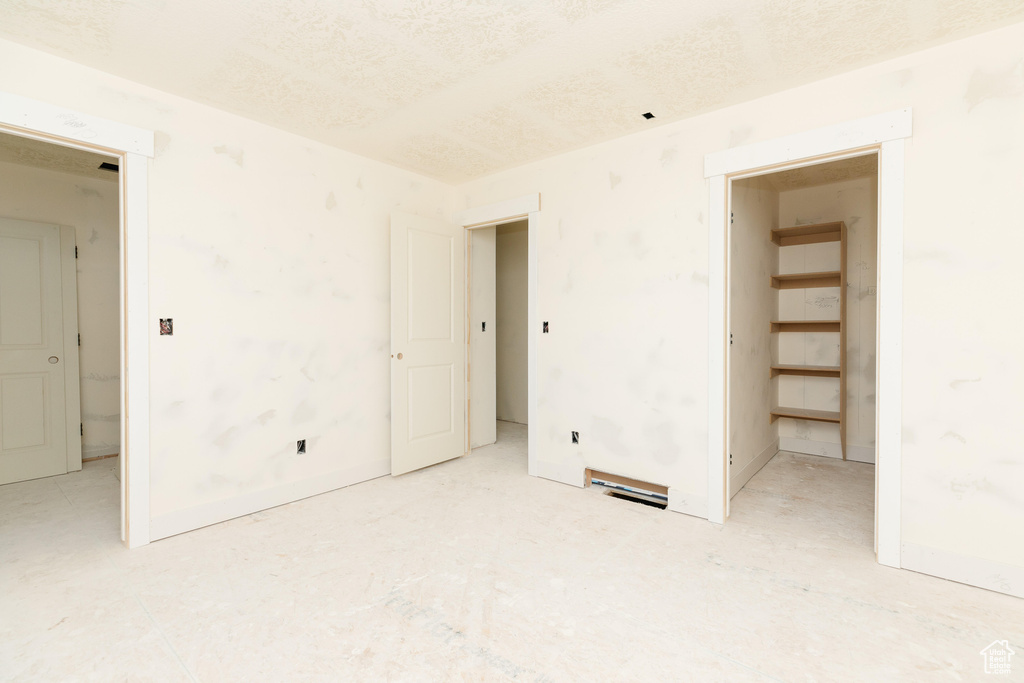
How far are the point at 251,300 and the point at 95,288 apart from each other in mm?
2212

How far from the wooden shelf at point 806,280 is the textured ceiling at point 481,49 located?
219cm


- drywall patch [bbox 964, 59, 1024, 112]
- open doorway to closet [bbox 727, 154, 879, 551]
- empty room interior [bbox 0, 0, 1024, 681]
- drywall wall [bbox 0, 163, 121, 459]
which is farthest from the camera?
drywall wall [bbox 0, 163, 121, 459]

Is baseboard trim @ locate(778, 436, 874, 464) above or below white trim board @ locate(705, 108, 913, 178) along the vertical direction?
below

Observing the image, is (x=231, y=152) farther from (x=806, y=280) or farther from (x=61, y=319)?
(x=806, y=280)

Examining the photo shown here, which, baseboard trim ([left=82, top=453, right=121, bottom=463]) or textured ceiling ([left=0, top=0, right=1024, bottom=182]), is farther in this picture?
baseboard trim ([left=82, top=453, right=121, bottom=463])

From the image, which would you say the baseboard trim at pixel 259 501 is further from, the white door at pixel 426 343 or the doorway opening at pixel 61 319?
the doorway opening at pixel 61 319

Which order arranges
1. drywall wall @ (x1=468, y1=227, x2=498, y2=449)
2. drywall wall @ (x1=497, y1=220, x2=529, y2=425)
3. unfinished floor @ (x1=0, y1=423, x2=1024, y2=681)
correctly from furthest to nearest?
drywall wall @ (x1=497, y1=220, x2=529, y2=425) < drywall wall @ (x1=468, y1=227, x2=498, y2=449) < unfinished floor @ (x1=0, y1=423, x2=1024, y2=681)

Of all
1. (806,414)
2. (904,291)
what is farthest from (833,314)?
(904,291)

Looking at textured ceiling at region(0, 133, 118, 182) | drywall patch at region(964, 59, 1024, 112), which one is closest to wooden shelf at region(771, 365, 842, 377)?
drywall patch at region(964, 59, 1024, 112)

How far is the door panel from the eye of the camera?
3.58 meters

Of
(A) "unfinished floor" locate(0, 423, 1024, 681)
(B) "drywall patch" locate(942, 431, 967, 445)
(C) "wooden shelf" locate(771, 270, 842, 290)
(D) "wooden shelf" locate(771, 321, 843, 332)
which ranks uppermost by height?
(C) "wooden shelf" locate(771, 270, 842, 290)

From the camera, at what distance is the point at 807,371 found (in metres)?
4.29

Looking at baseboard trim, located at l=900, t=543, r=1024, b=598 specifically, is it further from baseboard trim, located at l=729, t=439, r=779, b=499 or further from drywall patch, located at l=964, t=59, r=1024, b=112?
drywall patch, located at l=964, t=59, r=1024, b=112

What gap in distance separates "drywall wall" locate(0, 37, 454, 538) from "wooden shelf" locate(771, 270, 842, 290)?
11.7ft
